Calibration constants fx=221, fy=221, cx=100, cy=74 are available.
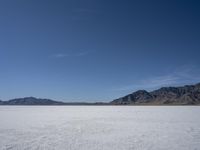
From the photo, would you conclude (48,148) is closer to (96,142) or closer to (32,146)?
(32,146)

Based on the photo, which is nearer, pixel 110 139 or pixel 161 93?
pixel 110 139

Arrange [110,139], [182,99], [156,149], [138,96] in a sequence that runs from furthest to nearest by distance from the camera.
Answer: [138,96] → [182,99] → [110,139] → [156,149]

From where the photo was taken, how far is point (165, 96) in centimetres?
17425

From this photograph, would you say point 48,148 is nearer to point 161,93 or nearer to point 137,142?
point 137,142

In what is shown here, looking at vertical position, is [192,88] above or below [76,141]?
above

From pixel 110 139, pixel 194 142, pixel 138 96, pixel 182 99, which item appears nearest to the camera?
pixel 194 142

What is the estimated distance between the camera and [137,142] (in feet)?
29.3

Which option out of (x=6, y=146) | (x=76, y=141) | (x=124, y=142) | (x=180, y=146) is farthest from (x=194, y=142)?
(x=6, y=146)

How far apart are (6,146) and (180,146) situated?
21.1 feet

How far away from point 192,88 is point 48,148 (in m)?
186

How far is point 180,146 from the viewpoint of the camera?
26.7 feet

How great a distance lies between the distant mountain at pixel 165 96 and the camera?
154 m

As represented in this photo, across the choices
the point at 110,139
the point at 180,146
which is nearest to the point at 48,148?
the point at 110,139

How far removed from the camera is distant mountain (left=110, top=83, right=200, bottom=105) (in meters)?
154
